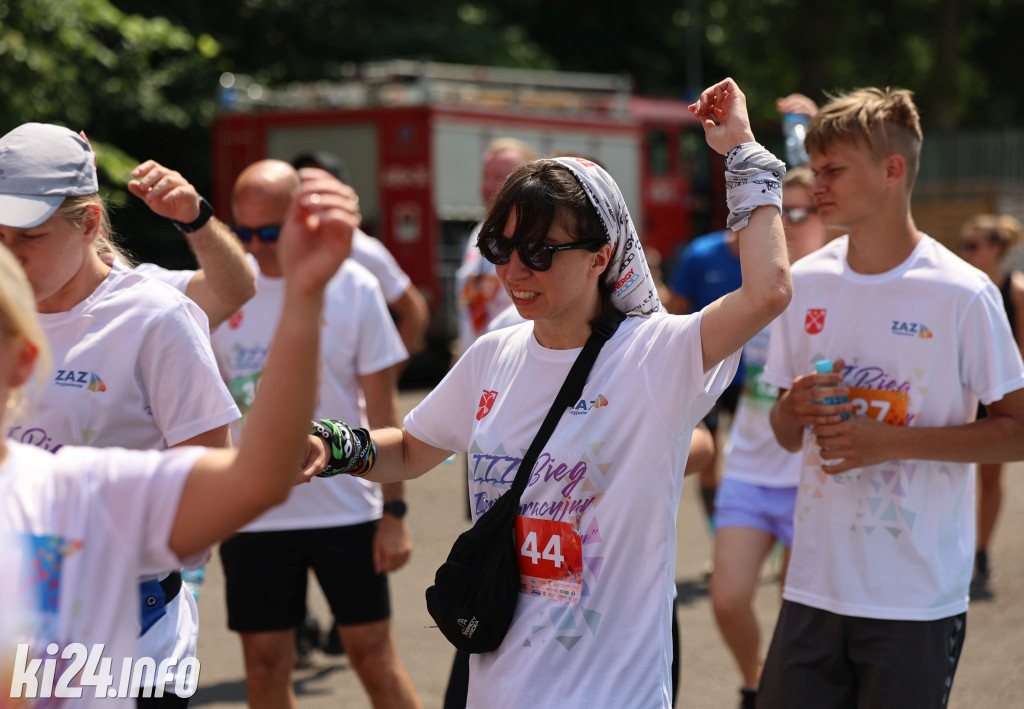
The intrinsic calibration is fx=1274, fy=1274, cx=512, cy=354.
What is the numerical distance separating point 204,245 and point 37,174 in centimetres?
72

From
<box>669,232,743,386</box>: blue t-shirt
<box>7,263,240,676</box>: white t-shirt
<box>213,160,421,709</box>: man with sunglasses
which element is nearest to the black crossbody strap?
<box>7,263,240,676</box>: white t-shirt

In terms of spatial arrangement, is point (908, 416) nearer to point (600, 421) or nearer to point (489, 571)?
point (600, 421)

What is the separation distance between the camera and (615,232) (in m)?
2.96

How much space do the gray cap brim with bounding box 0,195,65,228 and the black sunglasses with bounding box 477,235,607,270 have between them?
3.12ft

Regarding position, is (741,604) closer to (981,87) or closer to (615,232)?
(615,232)

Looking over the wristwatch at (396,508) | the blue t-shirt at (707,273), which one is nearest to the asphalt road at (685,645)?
the wristwatch at (396,508)

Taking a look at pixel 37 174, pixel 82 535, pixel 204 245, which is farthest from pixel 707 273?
pixel 82 535

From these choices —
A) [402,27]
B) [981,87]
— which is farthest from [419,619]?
[981,87]

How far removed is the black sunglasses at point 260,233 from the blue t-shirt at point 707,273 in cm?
277

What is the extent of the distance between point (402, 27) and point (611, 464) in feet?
77.9

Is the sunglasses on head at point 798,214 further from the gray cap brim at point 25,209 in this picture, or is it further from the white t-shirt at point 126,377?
the gray cap brim at point 25,209

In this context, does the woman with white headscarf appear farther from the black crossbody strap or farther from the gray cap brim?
the gray cap brim

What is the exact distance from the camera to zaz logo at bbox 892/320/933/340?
12.0 ft

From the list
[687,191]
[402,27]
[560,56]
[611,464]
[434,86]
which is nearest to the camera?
[611,464]
